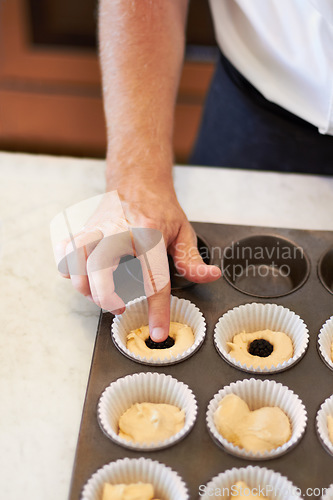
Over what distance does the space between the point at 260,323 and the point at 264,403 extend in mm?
221

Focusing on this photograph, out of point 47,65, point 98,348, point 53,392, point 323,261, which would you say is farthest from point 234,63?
point 47,65

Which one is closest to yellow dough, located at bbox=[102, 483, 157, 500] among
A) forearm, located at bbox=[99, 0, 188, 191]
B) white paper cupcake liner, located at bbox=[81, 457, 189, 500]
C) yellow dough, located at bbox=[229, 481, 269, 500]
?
white paper cupcake liner, located at bbox=[81, 457, 189, 500]

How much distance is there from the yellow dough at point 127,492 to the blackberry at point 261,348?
15.6 inches

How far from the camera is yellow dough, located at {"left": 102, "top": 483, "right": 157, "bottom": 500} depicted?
96cm

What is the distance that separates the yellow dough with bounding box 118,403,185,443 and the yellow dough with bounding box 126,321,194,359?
117 millimetres

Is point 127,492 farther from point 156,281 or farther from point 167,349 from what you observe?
point 156,281

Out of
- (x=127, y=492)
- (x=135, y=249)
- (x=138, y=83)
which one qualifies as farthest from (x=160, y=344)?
(x=138, y=83)

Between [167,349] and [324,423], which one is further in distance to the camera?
[167,349]

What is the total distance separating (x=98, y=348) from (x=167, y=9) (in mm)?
982

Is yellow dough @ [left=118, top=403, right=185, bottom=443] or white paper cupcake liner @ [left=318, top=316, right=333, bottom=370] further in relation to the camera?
white paper cupcake liner @ [left=318, top=316, right=333, bottom=370]

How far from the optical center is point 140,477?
3.31 feet

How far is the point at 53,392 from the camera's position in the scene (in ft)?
3.76

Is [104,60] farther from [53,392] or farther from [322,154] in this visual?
[53,392]

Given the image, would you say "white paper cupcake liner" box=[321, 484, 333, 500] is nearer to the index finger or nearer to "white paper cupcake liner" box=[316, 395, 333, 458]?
"white paper cupcake liner" box=[316, 395, 333, 458]
